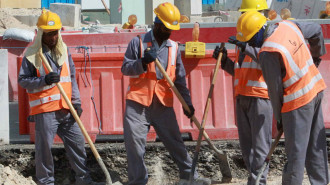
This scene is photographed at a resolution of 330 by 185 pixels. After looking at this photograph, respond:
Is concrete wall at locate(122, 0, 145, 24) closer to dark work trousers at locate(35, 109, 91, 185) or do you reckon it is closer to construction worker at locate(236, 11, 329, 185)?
dark work trousers at locate(35, 109, 91, 185)

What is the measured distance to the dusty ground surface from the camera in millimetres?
7910

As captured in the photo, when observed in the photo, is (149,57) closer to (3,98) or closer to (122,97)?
(122,97)

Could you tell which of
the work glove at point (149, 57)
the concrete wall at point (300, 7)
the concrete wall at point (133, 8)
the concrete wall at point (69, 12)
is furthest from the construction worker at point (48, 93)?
the concrete wall at point (133, 8)

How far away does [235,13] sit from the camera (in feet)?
84.4

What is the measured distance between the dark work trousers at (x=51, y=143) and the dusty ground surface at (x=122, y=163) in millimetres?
649

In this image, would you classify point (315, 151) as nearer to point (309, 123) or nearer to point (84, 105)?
point (309, 123)

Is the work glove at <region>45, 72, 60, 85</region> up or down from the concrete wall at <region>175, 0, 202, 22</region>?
up

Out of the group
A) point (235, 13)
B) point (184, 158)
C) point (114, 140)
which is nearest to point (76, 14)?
point (235, 13)

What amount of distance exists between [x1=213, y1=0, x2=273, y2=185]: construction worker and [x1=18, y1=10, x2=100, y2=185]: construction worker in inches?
A: 70.1

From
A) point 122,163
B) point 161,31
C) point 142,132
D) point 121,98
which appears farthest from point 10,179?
point 161,31

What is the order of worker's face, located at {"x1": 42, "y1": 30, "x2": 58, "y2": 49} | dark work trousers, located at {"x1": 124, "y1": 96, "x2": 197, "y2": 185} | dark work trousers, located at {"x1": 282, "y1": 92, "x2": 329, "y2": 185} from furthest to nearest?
worker's face, located at {"x1": 42, "y1": 30, "x2": 58, "y2": 49}, dark work trousers, located at {"x1": 124, "y1": 96, "x2": 197, "y2": 185}, dark work trousers, located at {"x1": 282, "y1": 92, "x2": 329, "y2": 185}

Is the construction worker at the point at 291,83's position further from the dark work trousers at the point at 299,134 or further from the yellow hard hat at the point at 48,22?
the yellow hard hat at the point at 48,22

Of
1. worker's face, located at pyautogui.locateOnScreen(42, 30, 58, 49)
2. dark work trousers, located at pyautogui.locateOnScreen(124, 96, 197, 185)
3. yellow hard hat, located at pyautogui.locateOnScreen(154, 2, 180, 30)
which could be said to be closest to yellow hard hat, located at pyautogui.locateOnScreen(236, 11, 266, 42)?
yellow hard hat, located at pyautogui.locateOnScreen(154, 2, 180, 30)

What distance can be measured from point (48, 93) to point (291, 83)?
8.65 feet
